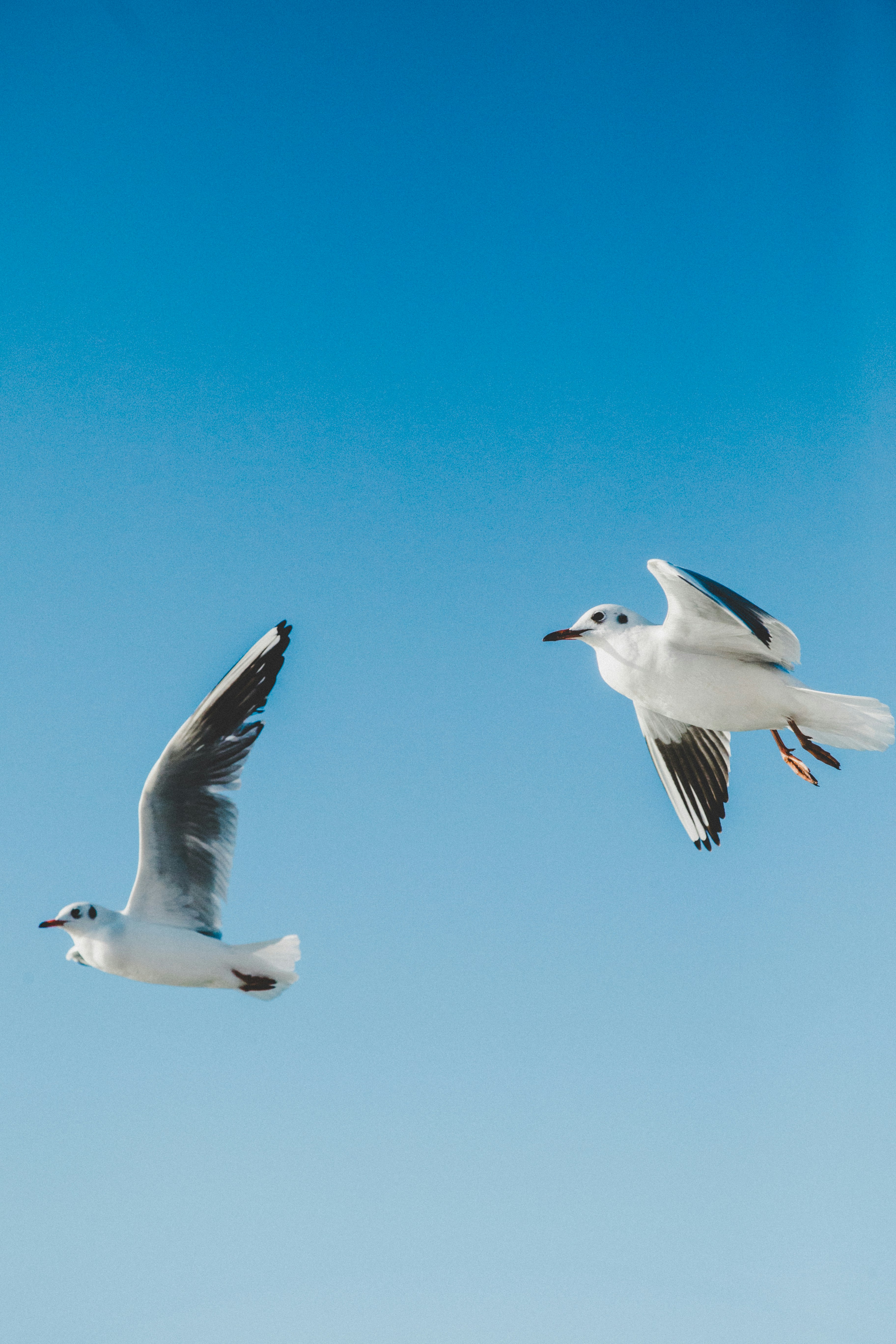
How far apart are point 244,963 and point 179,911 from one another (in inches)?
22.9

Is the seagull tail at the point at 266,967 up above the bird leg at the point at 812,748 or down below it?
below

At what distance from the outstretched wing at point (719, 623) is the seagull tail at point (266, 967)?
247cm

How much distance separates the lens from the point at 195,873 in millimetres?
6918

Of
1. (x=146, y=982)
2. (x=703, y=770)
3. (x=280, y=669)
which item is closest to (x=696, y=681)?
(x=703, y=770)

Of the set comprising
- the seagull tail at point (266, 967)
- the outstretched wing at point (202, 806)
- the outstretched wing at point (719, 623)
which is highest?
the outstretched wing at point (719, 623)

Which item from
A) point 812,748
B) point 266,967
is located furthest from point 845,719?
point 266,967

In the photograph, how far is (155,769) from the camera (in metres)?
6.68

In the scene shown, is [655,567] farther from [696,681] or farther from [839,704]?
[839,704]

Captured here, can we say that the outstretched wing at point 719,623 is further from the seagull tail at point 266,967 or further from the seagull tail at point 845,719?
the seagull tail at point 266,967

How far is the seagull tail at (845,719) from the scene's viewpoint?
5742 mm

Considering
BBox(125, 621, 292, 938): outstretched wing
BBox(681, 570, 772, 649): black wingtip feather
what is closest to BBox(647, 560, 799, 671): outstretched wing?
BBox(681, 570, 772, 649): black wingtip feather

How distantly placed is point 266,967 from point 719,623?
2.80m

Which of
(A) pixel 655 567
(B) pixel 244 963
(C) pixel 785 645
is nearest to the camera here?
(A) pixel 655 567

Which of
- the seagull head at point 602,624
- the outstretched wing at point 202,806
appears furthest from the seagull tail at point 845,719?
the outstretched wing at point 202,806
